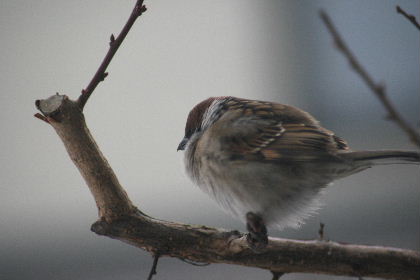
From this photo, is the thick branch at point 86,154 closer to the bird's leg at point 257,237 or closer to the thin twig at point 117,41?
the thin twig at point 117,41

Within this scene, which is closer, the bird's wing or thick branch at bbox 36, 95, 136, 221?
thick branch at bbox 36, 95, 136, 221

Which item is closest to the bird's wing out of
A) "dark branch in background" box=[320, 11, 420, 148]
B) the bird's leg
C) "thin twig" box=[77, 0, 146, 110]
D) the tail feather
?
the tail feather

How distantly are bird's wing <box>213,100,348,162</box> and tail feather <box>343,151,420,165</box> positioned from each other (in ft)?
0.35

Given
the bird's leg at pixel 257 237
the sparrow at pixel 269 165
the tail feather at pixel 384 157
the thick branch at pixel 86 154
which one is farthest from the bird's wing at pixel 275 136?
the thick branch at pixel 86 154

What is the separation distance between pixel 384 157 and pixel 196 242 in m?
0.83

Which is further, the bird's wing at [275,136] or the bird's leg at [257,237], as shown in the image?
the bird's wing at [275,136]

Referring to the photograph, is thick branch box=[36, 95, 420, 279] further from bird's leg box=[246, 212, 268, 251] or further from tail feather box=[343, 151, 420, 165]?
tail feather box=[343, 151, 420, 165]

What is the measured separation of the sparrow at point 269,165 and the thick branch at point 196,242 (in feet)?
0.44

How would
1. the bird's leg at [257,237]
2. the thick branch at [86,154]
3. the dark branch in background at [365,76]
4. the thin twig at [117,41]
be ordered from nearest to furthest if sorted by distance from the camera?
the dark branch in background at [365,76]
the thin twig at [117,41]
the thick branch at [86,154]
the bird's leg at [257,237]

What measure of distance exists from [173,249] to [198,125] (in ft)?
2.94

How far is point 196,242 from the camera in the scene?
225 centimetres

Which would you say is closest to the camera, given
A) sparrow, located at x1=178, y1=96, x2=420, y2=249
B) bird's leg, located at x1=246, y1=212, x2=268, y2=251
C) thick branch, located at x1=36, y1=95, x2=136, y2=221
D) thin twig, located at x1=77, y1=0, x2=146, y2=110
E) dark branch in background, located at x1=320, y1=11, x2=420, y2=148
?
dark branch in background, located at x1=320, y1=11, x2=420, y2=148

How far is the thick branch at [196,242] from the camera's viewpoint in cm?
209

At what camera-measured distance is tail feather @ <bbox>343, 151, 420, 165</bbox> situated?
6.59ft
